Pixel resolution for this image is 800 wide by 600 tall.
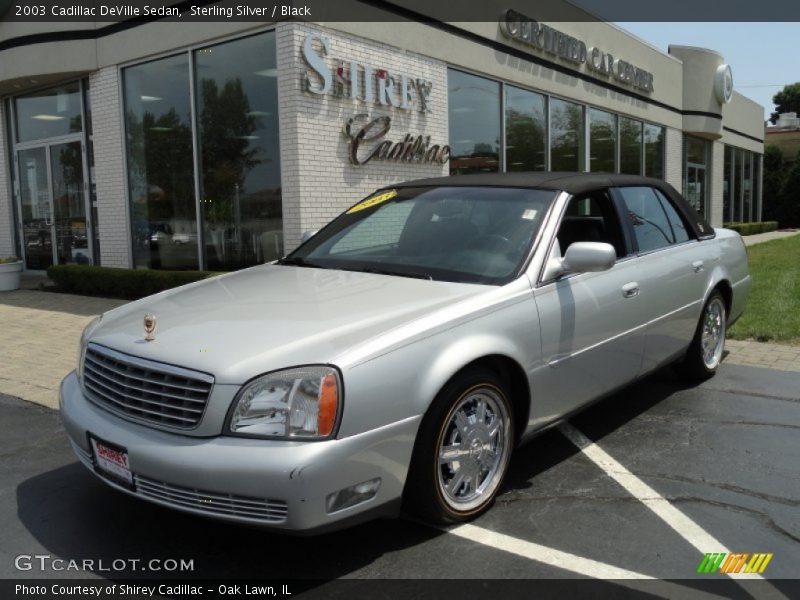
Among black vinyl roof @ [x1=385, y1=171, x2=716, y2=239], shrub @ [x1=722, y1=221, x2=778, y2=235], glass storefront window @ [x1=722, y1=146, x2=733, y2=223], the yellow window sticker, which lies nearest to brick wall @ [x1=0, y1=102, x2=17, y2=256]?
the yellow window sticker

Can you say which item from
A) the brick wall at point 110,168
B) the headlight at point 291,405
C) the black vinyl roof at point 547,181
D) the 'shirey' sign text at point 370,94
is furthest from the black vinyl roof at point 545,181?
the brick wall at point 110,168

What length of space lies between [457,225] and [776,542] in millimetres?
2228

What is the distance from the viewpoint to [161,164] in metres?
11.3

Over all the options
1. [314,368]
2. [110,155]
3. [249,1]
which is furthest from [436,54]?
[314,368]

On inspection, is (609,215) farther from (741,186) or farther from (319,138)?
(741,186)

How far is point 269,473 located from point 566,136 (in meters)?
14.7

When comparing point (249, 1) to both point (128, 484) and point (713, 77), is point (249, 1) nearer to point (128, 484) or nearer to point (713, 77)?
point (128, 484)

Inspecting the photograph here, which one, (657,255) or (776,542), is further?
(657,255)

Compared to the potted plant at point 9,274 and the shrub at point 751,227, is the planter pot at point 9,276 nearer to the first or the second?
the potted plant at point 9,274

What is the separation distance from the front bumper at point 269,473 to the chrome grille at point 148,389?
0.08 metres

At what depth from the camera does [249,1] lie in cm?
967

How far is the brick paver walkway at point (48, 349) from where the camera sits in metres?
6.04

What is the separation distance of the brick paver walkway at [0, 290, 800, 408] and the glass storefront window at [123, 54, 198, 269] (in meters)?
1.27

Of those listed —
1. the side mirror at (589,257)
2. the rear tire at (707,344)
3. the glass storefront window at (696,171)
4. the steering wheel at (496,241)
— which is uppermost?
the glass storefront window at (696,171)
